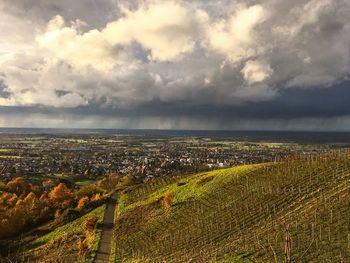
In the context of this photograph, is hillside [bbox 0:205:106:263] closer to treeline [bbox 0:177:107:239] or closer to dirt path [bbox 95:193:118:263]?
dirt path [bbox 95:193:118:263]

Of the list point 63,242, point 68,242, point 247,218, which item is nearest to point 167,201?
point 68,242

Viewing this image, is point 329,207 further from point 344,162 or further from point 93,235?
point 93,235

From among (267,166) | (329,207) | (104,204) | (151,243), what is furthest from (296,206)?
(104,204)

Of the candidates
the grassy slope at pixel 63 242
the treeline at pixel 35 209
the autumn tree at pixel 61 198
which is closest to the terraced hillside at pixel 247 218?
the grassy slope at pixel 63 242

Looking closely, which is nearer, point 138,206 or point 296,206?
point 296,206

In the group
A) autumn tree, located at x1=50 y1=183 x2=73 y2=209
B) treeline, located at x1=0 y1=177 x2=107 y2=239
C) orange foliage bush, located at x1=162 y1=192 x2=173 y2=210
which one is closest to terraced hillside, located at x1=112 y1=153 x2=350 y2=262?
orange foliage bush, located at x1=162 y1=192 x2=173 y2=210

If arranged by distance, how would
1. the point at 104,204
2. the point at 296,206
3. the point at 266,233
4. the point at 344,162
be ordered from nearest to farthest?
the point at 266,233 < the point at 296,206 < the point at 344,162 < the point at 104,204
